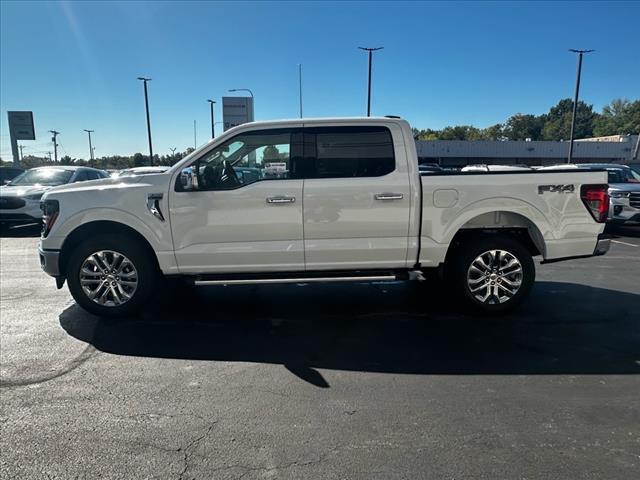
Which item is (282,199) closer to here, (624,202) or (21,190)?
(21,190)

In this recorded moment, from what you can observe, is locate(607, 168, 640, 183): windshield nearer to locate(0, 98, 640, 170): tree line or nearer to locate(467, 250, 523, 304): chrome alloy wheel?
locate(467, 250, 523, 304): chrome alloy wheel

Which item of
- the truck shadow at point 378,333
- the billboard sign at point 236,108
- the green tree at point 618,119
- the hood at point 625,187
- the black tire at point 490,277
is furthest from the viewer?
the green tree at point 618,119

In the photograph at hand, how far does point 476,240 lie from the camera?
16.5 feet

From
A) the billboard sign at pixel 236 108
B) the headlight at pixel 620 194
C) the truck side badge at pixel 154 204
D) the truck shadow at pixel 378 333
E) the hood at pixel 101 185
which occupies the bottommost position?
the truck shadow at pixel 378 333

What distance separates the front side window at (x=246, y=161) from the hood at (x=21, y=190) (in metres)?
9.10

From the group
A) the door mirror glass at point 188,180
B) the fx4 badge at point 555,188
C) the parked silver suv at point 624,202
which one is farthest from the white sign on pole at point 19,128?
the fx4 badge at point 555,188

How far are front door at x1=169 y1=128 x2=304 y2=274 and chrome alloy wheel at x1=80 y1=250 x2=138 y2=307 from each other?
61cm

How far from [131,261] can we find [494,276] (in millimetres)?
4064

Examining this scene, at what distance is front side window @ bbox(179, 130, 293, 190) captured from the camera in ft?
15.7

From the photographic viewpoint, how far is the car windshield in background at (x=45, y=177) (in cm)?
1237

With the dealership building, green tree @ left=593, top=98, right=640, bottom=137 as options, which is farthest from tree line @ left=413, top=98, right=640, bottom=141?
the dealership building

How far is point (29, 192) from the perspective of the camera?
38.0 feet

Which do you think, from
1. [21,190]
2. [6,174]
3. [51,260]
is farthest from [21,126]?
[51,260]

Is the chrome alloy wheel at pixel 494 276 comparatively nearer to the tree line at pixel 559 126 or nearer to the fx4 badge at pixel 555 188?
the fx4 badge at pixel 555 188
